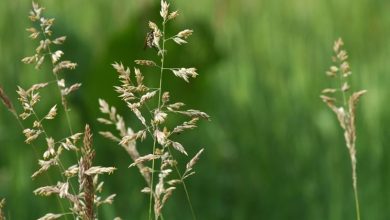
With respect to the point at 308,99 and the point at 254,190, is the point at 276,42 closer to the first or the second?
the point at 308,99

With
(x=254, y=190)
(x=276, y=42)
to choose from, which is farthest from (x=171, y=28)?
(x=276, y=42)

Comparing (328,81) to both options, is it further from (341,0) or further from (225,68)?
(341,0)

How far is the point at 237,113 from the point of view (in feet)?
10.4

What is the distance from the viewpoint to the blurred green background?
2623 mm

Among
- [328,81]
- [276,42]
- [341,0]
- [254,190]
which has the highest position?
[341,0]

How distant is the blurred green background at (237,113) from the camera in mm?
2623

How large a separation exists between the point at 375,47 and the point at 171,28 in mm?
1513

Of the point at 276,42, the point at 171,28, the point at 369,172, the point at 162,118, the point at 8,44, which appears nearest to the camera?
the point at 162,118

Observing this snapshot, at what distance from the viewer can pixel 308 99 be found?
3.26 meters

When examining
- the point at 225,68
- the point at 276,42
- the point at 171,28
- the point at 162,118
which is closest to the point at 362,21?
the point at 276,42

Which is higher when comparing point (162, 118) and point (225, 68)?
point (225, 68)

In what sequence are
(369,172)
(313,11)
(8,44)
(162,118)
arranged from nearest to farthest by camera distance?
1. (162,118)
2. (369,172)
3. (8,44)
4. (313,11)

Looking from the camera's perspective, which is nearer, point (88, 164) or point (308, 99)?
point (88, 164)

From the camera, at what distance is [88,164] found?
106cm
